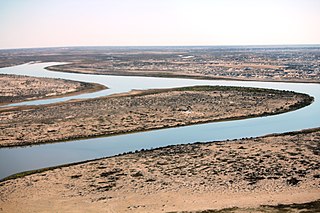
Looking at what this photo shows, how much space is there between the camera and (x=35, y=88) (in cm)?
4941

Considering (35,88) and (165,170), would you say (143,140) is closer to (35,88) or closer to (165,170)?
(165,170)

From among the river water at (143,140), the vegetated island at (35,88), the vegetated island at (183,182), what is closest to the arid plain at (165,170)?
the vegetated island at (183,182)

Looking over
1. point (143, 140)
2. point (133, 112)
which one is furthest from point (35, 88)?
point (143, 140)

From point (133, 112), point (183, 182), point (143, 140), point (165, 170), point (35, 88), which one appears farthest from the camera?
point (35, 88)

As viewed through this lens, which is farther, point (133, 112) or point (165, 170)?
point (133, 112)

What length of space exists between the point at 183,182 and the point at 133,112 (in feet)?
51.9

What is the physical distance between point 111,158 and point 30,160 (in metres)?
4.53

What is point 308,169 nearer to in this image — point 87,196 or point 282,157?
point 282,157

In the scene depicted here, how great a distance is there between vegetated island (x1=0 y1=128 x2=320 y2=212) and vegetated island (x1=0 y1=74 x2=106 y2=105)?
78.4 ft

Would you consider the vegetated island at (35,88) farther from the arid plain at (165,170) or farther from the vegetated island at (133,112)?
the arid plain at (165,170)

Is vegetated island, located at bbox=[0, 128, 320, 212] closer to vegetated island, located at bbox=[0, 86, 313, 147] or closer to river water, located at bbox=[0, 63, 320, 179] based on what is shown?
river water, located at bbox=[0, 63, 320, 179]

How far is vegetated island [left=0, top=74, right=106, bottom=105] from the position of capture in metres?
43.0

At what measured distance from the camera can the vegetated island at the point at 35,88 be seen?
4300cm

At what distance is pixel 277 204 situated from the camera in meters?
14.9
